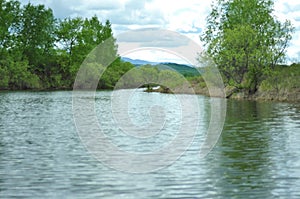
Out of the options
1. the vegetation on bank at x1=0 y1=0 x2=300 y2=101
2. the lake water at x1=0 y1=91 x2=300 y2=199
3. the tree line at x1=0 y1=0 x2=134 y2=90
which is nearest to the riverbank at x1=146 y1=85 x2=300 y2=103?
the vegetation on bank at x1=0 y1=0 x2=300 y2=101

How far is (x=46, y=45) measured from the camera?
116m

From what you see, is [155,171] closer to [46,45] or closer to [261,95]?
[261,95]

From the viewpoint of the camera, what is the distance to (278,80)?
54.6 meters

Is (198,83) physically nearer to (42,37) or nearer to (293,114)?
(293,114)

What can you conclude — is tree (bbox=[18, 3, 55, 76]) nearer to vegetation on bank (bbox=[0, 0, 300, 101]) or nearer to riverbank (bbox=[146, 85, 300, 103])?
vegetation on bank (bbox=[0, 0, 300, 101])

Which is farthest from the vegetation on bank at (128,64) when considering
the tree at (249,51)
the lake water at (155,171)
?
the lake water at (155,171)

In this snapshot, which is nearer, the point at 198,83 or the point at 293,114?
the point at 293,114

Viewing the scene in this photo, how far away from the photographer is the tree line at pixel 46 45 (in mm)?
104875

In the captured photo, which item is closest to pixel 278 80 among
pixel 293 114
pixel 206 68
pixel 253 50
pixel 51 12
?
pixel 253 50

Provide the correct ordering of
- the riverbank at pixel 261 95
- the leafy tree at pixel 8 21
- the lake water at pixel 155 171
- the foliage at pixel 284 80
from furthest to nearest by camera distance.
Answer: the leafy tree at pixel 8 21 < the foliage at pixel 284 80 < the riverbank at pixel 261 95 < the lake water at pixel 155 171

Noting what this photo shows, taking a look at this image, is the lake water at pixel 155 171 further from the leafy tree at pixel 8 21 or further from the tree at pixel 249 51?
the leafy tree at pixel 8 21

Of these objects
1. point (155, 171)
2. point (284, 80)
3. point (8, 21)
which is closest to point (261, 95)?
point (284, 80)

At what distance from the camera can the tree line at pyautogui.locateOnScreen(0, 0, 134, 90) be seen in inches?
4129

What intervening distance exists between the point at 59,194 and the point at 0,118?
894 inches
